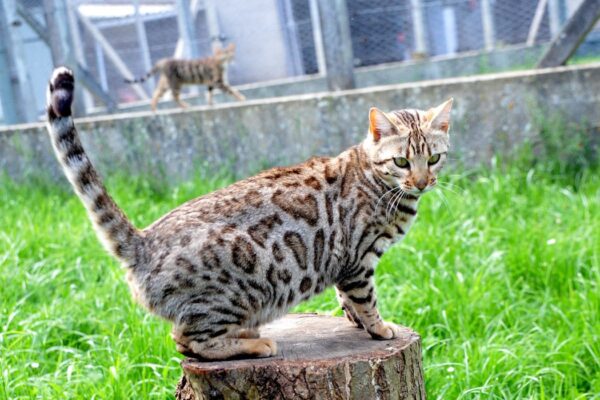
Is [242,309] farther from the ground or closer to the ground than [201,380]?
farther from the ground

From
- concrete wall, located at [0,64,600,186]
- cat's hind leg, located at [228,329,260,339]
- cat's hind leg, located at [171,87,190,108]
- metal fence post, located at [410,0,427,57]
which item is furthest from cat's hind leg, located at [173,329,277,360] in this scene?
cat's hind leg, located at [171,87,190,108]

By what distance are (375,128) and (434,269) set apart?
1825 millimetres

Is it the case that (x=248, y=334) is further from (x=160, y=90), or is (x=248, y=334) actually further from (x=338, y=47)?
(x=160, y=90)

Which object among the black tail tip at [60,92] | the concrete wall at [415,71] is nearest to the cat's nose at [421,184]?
the black tail tip at [60,92]

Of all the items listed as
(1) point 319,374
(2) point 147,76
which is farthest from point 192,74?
(1) point 319,374

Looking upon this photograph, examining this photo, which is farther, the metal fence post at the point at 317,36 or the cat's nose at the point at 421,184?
the metal fence post at the point at 317,36

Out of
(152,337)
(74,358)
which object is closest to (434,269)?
(152,337)

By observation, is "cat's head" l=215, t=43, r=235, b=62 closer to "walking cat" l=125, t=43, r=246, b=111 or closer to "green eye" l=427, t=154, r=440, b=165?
"walking cat" l=125, t=43, r=246, b=111

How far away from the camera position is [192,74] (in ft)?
28.3

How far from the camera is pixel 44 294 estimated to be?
17.1 feet

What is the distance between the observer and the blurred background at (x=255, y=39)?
26.8 feet

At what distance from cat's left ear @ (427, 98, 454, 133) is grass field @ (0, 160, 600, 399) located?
23.5 inches

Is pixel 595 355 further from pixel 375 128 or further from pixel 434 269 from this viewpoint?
pixel 375 128

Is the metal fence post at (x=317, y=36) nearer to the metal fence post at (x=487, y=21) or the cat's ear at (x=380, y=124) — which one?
the metal fence post at (x=487, y=21)
